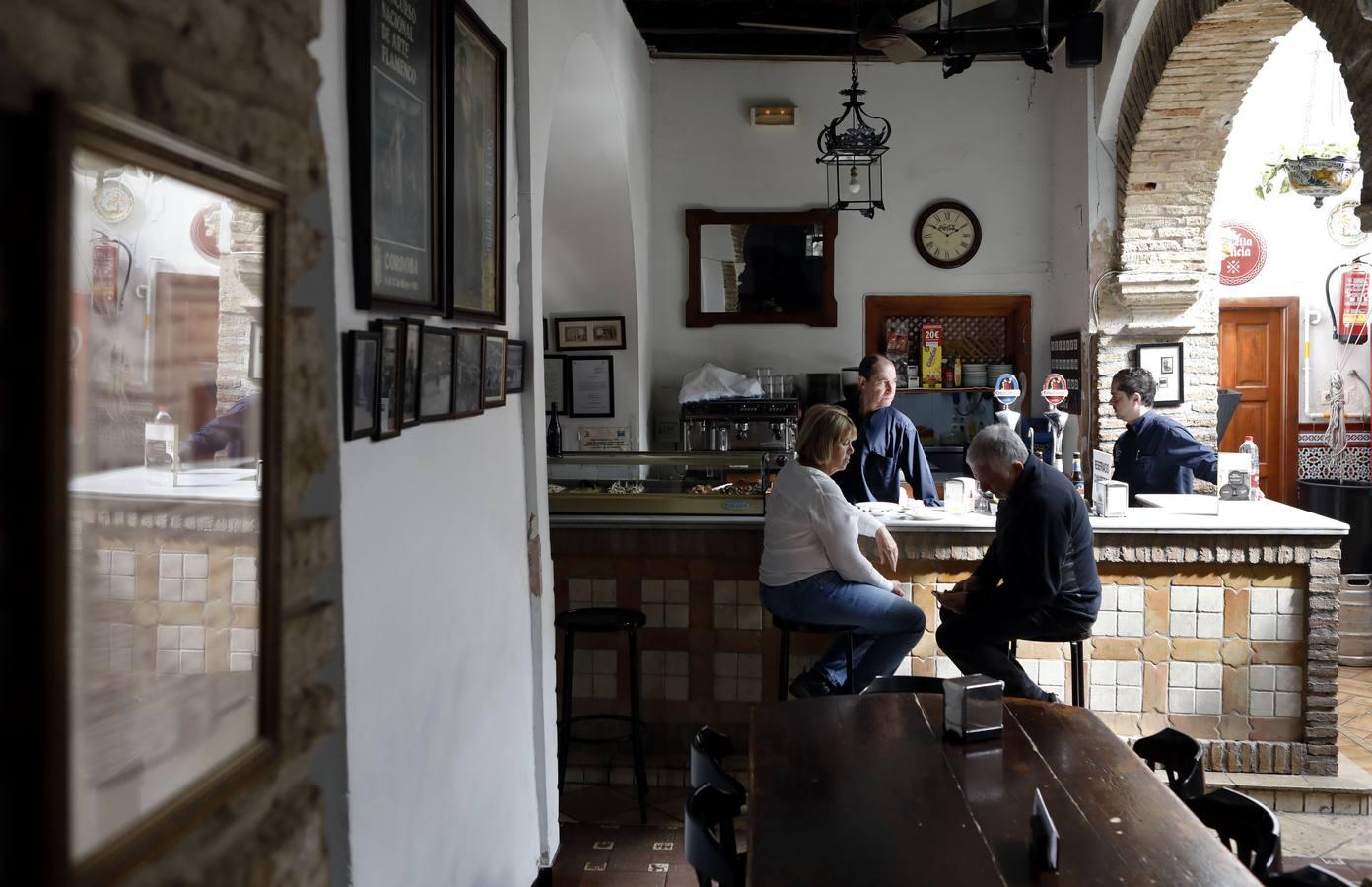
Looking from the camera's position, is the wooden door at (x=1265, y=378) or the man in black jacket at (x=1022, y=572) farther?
the wooden door at (x=1265, y=378)

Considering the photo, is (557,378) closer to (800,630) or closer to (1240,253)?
(800,630)

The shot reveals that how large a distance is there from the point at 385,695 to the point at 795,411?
554 cm

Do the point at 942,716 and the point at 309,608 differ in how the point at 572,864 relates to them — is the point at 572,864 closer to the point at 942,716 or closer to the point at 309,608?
the point at 942,716

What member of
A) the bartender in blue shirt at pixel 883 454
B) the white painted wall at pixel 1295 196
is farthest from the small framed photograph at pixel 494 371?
the white painted wall at pixel 1295 196

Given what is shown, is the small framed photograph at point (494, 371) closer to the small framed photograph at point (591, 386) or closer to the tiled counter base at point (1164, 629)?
the tiled counter base at point (1164, 629)

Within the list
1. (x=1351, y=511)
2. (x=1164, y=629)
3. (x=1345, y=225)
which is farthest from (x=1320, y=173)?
(x=1164, y=629)

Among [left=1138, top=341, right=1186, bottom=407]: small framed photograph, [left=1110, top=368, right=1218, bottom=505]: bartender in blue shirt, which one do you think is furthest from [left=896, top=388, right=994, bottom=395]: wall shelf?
[left=1110, top=368, right=1218, bottom=505]: bartender in blue shirt

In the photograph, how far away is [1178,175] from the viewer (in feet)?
21.9

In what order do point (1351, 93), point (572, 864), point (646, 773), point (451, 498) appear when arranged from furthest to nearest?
point (646, 773) < point (572, 864) < point (1351, 93) < point (451, 498)

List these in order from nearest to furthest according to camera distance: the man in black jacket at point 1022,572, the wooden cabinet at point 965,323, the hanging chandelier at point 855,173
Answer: the man in black jacket at point 1022,572 → the hanging chandelier at point 855,173 → the wooden cabinet at point 965,323

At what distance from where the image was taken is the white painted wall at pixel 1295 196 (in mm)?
8273

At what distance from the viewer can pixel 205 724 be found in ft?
4.96

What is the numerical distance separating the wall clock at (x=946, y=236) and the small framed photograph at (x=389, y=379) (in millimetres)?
6301

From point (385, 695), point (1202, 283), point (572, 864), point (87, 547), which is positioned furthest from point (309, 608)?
point (1202, 283)
